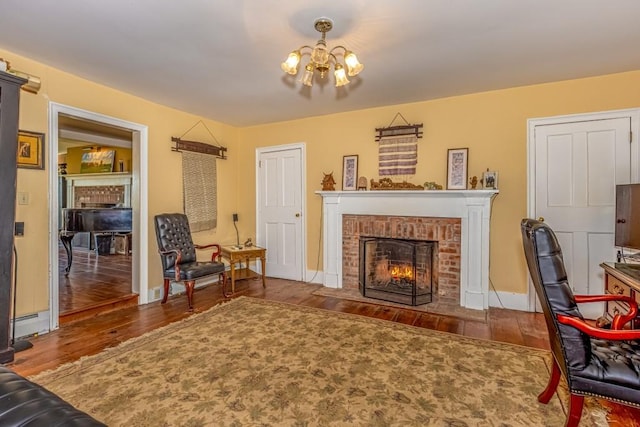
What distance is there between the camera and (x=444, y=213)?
3.85m

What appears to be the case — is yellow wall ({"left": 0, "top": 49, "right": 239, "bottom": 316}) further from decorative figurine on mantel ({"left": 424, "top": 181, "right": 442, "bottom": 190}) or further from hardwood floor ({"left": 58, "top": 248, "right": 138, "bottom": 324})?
decorative figurine on mantel ({"left": 424, "top": 181, "right": 442, "bottom": 190})

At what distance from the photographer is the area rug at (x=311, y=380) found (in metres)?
1.81

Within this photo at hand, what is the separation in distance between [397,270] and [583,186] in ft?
7.32

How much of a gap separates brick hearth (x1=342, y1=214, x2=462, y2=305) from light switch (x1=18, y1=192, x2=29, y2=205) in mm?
3457

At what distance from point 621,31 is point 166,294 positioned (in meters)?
5.08

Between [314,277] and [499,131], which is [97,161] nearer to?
[314,277]

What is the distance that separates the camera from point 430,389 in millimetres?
2061

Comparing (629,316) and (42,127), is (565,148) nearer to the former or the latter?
(629,316)

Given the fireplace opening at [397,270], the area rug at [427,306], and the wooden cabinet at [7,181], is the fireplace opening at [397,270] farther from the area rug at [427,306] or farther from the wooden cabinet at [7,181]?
the wooden cabinet at [7,181]

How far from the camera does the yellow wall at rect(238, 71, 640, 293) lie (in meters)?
3.28

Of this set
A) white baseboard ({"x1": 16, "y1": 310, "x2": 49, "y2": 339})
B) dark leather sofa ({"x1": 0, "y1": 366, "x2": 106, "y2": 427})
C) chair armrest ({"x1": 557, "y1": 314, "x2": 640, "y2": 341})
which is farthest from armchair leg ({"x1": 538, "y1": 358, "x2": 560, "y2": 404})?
white baseboard ({"x1": 16, "y1": 310, "x2": 49, "y2": 339})

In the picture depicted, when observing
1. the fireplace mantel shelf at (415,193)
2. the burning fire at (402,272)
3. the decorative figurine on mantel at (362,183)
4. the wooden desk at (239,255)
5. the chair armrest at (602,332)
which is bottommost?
the burning fire at (402,272)

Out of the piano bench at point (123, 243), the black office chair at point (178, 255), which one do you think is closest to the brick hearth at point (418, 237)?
the black office chair at point (178, 255)

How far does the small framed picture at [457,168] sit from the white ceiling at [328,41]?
28.0 inches
